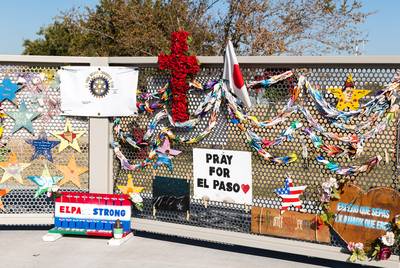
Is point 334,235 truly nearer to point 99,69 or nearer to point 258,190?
point 258,190

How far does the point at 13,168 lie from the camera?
7719 mm

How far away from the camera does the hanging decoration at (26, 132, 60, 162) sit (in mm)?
7688

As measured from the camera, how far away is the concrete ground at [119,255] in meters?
6.45

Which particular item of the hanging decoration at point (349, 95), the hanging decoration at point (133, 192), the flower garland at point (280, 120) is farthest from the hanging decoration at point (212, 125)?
the hanging decoration at point (349, 95)

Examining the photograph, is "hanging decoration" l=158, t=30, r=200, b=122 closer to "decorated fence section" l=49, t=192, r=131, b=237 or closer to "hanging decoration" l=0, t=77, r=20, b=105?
"decorated fence section" l=49, t=192, r=131, b=237

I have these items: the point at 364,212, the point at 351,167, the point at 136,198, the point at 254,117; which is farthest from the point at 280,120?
the point at 136,198

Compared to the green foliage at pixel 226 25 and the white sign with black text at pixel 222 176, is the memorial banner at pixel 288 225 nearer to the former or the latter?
the white sign with black text at pixel 222 176

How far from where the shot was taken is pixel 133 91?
24.6 feet

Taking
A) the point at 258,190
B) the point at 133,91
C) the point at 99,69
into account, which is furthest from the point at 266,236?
the point at 99,69

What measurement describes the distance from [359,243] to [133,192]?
329 cm

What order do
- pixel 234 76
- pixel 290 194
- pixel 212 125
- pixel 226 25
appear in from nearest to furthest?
1. pixel 290 194
2. pixel 234 76
3. pixel 212 125
4. pixel 226 25

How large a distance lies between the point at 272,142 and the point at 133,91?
7.28 ft

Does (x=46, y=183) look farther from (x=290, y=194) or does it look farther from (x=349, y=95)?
(x=349, y=95)

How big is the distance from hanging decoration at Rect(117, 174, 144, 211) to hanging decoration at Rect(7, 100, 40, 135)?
1655 millimetres
